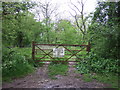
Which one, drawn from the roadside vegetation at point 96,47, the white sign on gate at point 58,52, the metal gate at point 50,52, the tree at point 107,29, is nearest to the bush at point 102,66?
the roadside vegetation at point 96,47

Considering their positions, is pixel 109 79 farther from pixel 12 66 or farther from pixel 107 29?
pixel 12 66

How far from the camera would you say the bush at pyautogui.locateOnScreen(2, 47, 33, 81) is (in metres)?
3.30

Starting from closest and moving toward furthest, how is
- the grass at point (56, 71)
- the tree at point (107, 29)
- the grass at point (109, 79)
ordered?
the grass at point (109, 79), the tree at point (107, 29), the grass at point (56, 71)

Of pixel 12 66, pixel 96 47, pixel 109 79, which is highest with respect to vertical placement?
pixel 96 47

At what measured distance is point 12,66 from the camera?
3525 millimetres

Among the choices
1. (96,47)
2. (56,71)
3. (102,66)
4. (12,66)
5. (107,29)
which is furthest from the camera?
(96,47)

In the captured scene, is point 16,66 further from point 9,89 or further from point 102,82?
point 102,82

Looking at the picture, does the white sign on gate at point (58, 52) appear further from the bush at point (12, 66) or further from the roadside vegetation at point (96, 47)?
the bush at point (12, 66)

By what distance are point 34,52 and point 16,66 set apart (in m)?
1.54

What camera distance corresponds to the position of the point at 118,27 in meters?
3.43

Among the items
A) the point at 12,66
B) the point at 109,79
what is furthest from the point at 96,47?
the point at 12,66

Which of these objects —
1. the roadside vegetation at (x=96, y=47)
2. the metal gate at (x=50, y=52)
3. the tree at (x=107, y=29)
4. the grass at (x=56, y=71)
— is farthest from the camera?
the metal gate at (x=50, y=52)

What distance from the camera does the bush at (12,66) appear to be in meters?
3.30

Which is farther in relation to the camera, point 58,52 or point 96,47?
point 58,52
